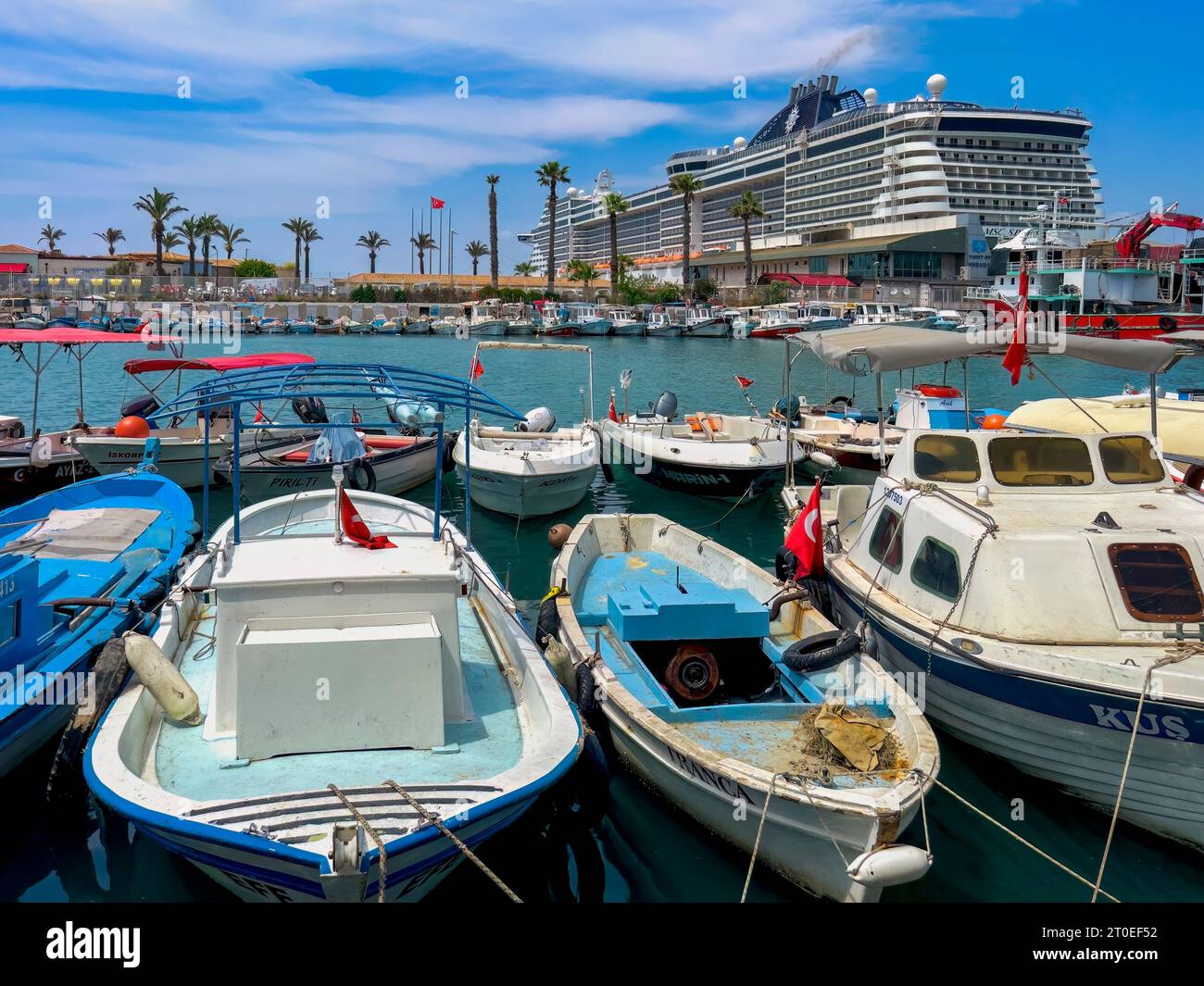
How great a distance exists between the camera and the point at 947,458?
10.2 meters

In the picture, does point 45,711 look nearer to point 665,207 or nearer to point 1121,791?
point 1121,791

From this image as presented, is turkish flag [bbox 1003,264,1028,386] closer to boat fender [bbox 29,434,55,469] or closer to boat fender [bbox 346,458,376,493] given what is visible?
boat fender [bbox 346,458,376,493]

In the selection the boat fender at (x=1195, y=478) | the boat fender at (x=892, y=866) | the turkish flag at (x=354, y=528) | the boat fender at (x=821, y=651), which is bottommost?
the boat fender at (x=892, y=866)

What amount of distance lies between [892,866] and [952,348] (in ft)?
22.9

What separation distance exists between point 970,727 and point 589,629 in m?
3.73

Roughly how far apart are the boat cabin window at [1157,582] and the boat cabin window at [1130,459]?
1790 millimetres

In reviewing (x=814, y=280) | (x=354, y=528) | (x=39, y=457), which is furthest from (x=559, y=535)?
(x=814, y=280)

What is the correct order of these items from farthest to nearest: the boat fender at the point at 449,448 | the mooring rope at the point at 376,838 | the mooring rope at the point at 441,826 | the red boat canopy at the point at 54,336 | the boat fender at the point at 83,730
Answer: the boat fender at the point at 449,448, the red boat canopy at the point at 54,336, the boat fender at the point at 83,730, the mooring rope at the point at 441,826, the mooring rope at the point at 376,838

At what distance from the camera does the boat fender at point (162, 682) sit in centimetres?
711

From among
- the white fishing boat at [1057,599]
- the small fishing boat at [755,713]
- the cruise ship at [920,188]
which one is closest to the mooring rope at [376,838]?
the small fishing boat at [755,713]

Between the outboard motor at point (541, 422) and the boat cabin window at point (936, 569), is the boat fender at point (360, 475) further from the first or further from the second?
the boat cabin window at point (936, 569)

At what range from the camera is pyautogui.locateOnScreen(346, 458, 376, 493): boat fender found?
1741 cm

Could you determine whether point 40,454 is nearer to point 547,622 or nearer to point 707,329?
point 547,622

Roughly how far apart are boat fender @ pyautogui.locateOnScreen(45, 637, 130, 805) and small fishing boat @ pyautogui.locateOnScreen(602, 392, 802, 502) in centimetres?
1266
